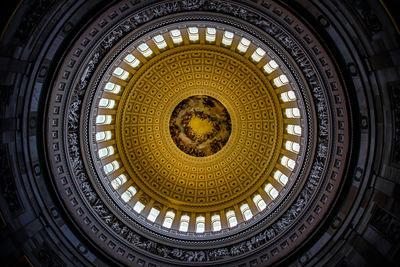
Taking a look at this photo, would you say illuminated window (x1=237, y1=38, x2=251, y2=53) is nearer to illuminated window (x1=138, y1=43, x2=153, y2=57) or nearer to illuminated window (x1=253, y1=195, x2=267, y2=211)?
illuminated window (x1=138, y1=43, x2=153, y2=57)

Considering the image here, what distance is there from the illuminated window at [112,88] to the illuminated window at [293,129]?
48.5ft

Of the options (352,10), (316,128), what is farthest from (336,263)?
(352,10)

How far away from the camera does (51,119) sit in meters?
13.9

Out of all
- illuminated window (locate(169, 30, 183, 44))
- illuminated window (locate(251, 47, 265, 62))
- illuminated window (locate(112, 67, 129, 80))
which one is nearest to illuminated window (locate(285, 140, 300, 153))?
illuminated window (locate(251, 47, 265, 62))

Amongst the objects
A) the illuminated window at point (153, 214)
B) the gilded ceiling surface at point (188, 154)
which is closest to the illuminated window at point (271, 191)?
the gilded ceiling surface at point (188, 154)

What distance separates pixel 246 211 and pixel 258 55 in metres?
13.0

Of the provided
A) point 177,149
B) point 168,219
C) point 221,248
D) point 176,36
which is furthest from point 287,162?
point 176,36

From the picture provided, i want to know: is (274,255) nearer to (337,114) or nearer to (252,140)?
(337,114)

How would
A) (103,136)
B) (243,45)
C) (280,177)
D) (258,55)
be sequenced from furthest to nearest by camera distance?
1. (280,177)
2. (103,136)
3. (243,45)
4. (258,55)

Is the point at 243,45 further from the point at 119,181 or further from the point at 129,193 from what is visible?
the point at 129,193

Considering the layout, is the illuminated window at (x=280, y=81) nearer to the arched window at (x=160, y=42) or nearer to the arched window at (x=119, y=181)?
the arched window at (x=160, y=42)

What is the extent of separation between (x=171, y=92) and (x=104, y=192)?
11741mm

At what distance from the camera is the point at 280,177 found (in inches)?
832

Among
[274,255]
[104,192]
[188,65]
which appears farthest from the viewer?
[188,65]
